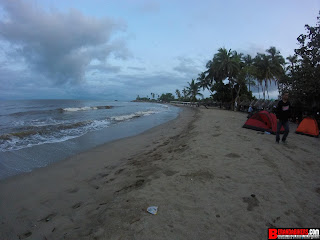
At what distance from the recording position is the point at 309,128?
9031 mm

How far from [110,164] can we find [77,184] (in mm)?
1339

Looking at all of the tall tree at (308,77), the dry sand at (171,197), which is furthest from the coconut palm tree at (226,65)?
the dry sand at (171,197)

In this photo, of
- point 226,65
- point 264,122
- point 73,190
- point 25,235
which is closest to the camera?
point 25,235

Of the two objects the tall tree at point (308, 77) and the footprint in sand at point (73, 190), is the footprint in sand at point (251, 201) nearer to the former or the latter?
Result: the footprint in sand at point (73, 190)

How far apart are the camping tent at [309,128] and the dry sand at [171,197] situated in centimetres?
491

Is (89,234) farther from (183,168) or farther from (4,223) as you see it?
(183,168)

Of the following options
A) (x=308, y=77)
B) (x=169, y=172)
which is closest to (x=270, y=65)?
(x=308, y=77)

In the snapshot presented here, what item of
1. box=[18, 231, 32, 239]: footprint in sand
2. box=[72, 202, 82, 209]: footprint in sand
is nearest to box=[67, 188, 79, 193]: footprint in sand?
box=[72, 202, 82, 209]: footprint in sand

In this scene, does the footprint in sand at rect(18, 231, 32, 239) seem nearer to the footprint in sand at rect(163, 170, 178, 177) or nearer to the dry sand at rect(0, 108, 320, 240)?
the dry sand at rect(0, 108, 320, 240)

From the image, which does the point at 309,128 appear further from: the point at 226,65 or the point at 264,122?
the point at 226,65

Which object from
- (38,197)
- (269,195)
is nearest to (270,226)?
(269,195)

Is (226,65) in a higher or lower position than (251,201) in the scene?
higher

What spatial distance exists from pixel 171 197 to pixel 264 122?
7.77m

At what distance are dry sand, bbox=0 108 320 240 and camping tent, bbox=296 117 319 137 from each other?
4.91 metres
